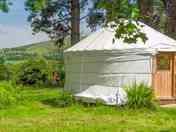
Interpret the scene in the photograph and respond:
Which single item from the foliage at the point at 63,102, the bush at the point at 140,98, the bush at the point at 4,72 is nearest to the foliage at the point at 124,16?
the bush at the point at 140,98

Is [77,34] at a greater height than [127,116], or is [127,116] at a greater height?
[77,34]

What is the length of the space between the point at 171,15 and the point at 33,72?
281 inches

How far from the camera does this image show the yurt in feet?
47.5

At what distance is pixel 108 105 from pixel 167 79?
2701 mm

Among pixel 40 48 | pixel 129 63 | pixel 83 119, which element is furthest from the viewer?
pixel 40 48

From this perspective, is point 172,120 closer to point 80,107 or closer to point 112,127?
point 112,127

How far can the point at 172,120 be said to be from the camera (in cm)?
1100

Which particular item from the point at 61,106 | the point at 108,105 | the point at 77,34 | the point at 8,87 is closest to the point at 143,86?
the point at 108,105

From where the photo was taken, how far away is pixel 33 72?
76.7 feet

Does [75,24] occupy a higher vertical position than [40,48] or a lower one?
higher

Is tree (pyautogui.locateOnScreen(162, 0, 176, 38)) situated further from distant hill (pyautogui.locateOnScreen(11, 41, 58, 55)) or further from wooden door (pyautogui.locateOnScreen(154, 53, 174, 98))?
wooden door (pyautogui.locateOnScreen(154, 53, 174, 98))

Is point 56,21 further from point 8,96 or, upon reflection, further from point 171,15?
point 8,96

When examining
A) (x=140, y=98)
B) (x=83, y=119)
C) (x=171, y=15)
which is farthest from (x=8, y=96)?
(x=171, y=15)

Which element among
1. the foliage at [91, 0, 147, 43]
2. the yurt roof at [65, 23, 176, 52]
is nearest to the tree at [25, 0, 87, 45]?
the yurt roof at [65, 23, 176, 52]
